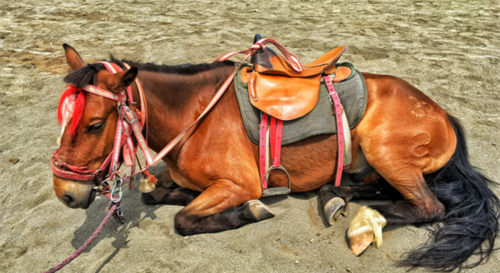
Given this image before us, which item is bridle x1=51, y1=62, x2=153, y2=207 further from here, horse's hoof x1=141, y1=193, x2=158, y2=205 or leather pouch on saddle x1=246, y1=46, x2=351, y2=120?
leather pouch on saddle x1=246, y1=46, x2=351, y2=120

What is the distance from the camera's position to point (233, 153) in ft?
9.18

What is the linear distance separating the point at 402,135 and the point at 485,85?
10.8 feet

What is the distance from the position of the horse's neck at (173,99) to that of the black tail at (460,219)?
1.99 metres

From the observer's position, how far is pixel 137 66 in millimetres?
2701

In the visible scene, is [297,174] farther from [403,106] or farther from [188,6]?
[188,6]

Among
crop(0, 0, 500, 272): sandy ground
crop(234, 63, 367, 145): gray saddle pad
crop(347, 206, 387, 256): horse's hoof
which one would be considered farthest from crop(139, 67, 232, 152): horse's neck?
crop(347, 206, 387, 256): horse's hoof

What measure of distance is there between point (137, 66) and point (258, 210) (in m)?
1.51

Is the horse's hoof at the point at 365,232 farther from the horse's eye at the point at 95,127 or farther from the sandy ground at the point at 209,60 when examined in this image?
the horse's eye at the point at 95,127

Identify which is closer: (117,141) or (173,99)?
(117,141)

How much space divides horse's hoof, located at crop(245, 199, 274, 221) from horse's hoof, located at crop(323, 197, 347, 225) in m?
0.46

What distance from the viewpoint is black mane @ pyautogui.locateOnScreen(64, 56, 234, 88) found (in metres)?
2.21

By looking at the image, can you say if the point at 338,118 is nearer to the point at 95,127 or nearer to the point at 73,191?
the point at 95,127

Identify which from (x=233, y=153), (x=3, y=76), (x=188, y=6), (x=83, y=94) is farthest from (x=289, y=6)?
(x=83, y=94)

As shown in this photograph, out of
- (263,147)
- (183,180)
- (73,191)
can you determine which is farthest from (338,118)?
(73,191)
